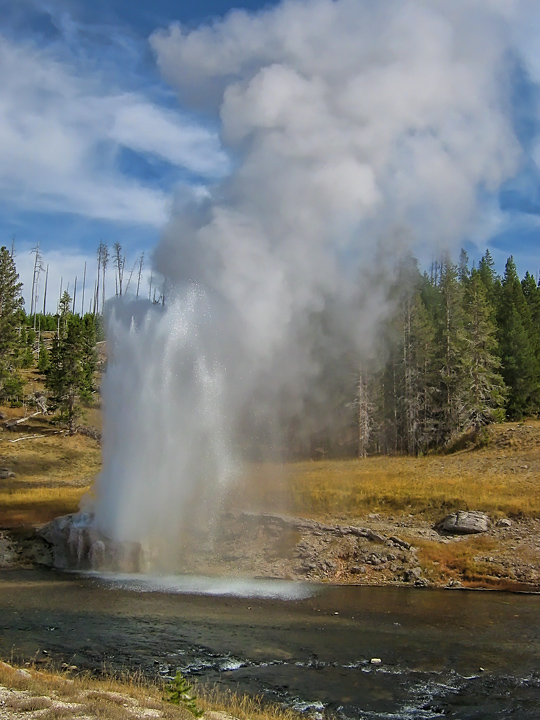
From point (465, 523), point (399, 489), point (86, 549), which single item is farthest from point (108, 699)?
point (399, 489)

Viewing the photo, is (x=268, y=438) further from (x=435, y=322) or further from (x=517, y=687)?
(x=435, y=322)

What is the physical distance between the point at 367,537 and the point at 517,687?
15.7 metres

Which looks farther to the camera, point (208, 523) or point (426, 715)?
point (208, 523)

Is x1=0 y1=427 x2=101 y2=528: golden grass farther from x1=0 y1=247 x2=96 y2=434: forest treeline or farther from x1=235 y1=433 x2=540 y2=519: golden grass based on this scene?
x1=235 y1=433 x2=540 y2=519: golden grass

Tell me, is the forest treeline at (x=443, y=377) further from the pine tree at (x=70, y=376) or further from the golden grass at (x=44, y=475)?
the pine tree at (x=70, y=376)

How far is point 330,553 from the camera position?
28859 millimetres

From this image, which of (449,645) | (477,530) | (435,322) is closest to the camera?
(449,645)

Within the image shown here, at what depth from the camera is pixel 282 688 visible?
1386 cm

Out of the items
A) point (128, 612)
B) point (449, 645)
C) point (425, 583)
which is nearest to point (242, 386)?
point (425, 583)

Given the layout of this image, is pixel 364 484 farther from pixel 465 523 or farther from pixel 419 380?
pixel 419 380

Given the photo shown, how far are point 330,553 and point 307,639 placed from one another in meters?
11.3

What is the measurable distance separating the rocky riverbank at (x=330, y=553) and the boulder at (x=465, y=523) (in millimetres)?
69

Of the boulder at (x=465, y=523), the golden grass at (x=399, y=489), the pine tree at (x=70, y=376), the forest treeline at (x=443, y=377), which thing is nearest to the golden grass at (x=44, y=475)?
the pine tree at (x=70, y=376)

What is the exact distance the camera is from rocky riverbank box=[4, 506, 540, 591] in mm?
27359
